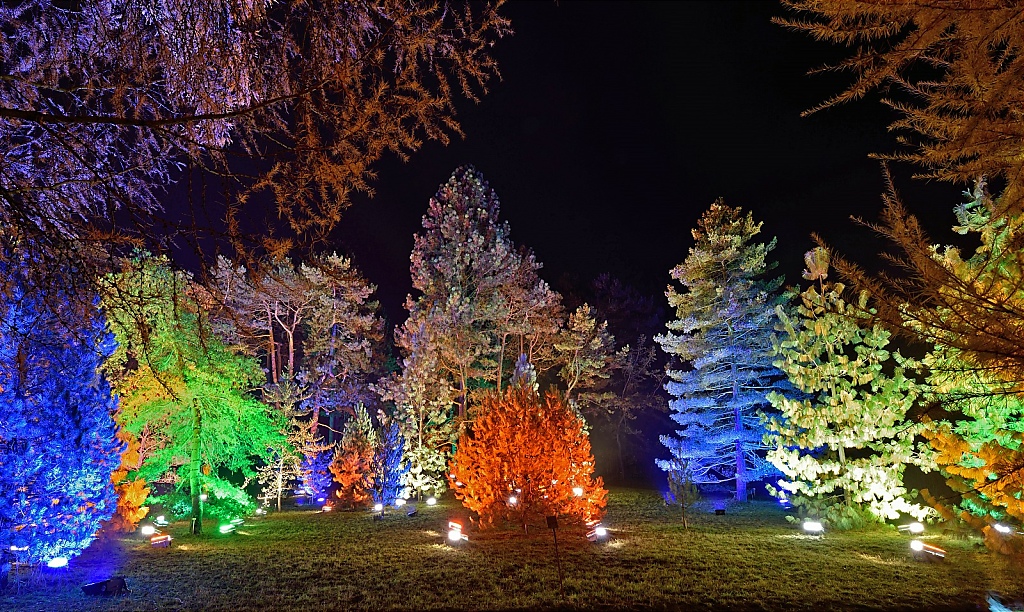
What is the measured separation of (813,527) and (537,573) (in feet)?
25.4

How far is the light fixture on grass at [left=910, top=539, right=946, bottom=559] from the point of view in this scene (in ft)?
30.7

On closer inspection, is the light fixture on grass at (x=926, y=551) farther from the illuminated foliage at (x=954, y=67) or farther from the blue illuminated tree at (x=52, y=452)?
the blue illuminated tree at (x=52, y=452)

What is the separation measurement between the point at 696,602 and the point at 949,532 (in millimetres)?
8645

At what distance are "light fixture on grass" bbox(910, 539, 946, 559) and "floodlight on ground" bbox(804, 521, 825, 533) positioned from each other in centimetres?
270

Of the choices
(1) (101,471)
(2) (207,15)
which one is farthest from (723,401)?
(2) (207,15)

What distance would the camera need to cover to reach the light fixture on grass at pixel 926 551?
937 cm

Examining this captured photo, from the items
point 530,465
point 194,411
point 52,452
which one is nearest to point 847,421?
point 530,465

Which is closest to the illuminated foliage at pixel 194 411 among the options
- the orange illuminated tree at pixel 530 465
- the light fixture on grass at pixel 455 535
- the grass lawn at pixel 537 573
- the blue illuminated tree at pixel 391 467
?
the grass lawn at pixel 537 573

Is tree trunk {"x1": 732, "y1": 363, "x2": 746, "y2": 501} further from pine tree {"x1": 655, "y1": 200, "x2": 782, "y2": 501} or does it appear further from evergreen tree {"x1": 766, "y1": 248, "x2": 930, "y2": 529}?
evergreen tree {"x1": 766, "y1": 248, "x2": 930, "y2": 529}

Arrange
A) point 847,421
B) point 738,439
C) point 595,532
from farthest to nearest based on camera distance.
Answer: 1. point 738,439
2. point 847,421
3. point 595,532

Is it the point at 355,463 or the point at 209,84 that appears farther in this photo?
the point at 355,463

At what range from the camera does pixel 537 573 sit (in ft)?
29.0

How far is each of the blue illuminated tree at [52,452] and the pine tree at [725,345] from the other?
16316 mm

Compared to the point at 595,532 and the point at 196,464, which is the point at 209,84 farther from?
the point at 196,464
